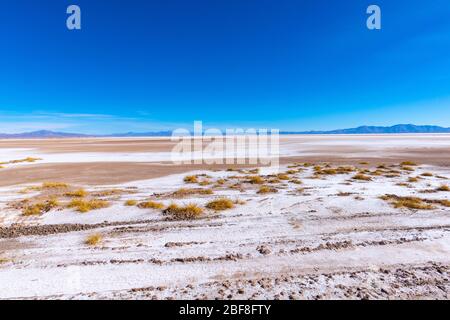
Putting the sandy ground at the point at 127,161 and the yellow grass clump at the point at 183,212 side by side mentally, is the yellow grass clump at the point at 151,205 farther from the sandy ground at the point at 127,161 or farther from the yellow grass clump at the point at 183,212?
the sandy ground at the point at 127,161

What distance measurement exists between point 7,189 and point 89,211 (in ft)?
26.1

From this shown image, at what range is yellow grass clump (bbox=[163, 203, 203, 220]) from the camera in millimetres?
8938

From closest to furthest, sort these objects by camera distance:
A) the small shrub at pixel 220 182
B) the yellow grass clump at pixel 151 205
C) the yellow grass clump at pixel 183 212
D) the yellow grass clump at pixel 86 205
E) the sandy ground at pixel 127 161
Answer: the yellow grass clump at pixel 183 212
the yellow grass clump at pixel 86 205
the yellow grass clump at pixel 151 205
the small shrub at pixel 220 182
the sandy ground at pixel 127 161

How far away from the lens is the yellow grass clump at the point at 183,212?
29.3 ft

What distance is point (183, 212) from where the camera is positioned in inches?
370

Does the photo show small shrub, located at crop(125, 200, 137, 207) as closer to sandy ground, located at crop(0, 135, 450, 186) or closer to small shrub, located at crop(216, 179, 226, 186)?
small shrub, located at crop(216, 179, 226, 186)

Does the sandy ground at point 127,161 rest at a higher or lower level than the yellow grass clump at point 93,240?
higher

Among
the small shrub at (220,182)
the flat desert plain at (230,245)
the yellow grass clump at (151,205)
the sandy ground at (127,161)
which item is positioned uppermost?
the sandy ground at (127,161)

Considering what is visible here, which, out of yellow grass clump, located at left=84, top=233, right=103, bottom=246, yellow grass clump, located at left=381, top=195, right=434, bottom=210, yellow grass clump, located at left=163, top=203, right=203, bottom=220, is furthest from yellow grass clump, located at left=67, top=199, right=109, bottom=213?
yellow grass clump, located at left=381, top=195, right=434, bottom=210

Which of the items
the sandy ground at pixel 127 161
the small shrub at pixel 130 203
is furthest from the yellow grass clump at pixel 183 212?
the sandy ground at pixel 127 161

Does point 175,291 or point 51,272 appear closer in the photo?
point 175,291

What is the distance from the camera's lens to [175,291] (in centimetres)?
455
